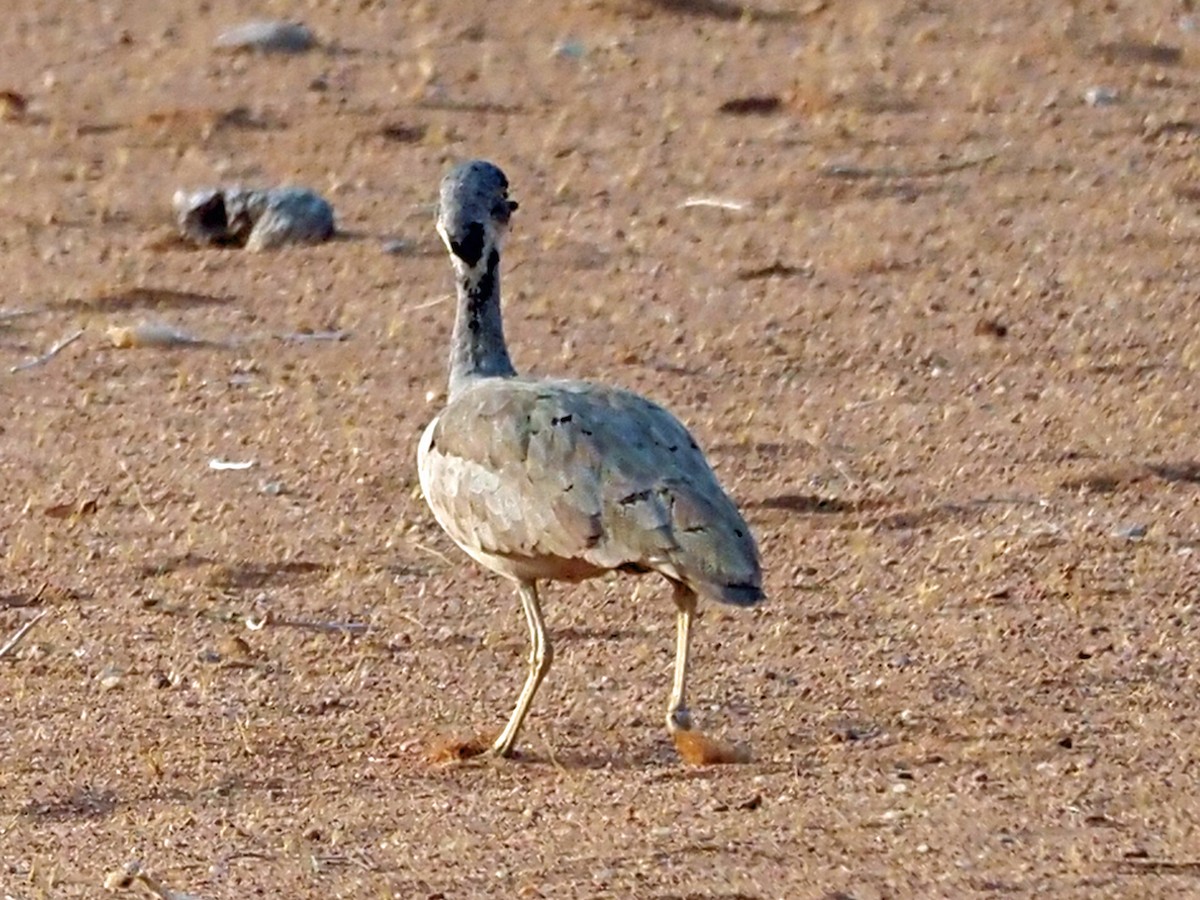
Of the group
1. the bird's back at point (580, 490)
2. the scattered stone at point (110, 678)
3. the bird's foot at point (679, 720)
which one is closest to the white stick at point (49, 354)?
the scattered stone at point (110, 678)

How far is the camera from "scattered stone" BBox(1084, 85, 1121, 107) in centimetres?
1178

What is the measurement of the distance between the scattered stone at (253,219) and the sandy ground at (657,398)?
17 centimetres

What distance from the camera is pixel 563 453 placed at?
5824 millimetres

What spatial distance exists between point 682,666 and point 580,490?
0.44 m

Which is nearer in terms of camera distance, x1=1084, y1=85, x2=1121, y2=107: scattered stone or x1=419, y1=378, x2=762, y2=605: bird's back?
x1=419, y1=378, x2=762, y2=605: bird's back

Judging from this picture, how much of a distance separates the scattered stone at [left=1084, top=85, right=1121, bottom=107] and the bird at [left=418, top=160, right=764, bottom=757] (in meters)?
5.91

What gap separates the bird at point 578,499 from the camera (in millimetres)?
5512

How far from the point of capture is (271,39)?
12.7m

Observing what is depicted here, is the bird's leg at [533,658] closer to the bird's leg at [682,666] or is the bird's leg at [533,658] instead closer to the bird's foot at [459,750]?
the bird's foot at [459,750]

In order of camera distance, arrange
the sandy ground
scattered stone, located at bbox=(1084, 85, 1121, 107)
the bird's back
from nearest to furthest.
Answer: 1. the sandy ground
2. the bird's back
3. scattered stone, located at bbox=(1084, 85, 1121, 107)

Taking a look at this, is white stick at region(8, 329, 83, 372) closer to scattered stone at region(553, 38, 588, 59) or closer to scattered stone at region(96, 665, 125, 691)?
scattered stone at region(96, 665, 125, 691)

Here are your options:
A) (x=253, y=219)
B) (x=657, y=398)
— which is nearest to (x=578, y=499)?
(x=657, y=398)

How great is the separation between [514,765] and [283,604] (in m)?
1.43

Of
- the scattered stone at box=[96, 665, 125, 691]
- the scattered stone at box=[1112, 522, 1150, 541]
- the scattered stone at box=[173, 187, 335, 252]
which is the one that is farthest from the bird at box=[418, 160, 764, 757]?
the scattered stone at box=[173, 187, 335, 252]
